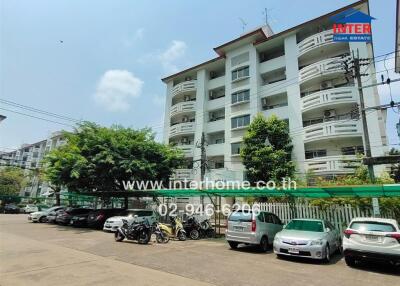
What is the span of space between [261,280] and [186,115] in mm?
27388

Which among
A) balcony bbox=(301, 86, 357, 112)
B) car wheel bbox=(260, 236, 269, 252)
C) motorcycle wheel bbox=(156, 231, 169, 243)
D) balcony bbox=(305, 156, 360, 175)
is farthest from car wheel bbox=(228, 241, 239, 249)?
balcony bbox=(301, 86, 357, 112)

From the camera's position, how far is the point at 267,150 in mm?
23031

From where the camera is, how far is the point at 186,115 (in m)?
33.4

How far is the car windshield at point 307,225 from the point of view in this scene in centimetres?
1038

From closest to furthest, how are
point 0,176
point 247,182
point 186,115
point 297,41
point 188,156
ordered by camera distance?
point 247,182 → point 297,41 → point 188,156 → point 186,115 → point 0,176

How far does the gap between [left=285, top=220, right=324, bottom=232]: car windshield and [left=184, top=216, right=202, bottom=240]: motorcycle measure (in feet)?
19.9

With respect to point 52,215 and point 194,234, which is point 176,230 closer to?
point 194,234

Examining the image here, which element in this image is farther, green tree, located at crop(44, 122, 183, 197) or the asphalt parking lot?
green tree, located at crop(44, 122, 183, 197)

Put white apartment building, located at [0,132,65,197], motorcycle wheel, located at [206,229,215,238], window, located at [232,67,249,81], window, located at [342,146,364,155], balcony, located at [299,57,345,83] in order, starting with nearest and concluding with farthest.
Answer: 1. motorcycle wheel, located at [206,229,215,238]
2. window, located at [342,146,364,155]
3. balcony, located at [299,57,345,83]
4. window, located at [232,67,249,81]
5. white apartment building, located at [0,132,65,197]

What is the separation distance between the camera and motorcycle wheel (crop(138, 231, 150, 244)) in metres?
13.2

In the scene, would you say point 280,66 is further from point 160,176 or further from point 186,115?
point 160,176

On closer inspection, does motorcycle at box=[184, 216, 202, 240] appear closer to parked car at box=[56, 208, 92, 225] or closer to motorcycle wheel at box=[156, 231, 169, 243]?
motorcycle wheel at box=[156, 231, 169, 243]

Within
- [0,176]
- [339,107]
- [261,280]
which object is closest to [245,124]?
[339,107]

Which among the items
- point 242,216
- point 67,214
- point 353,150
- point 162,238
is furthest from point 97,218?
point 353,150
